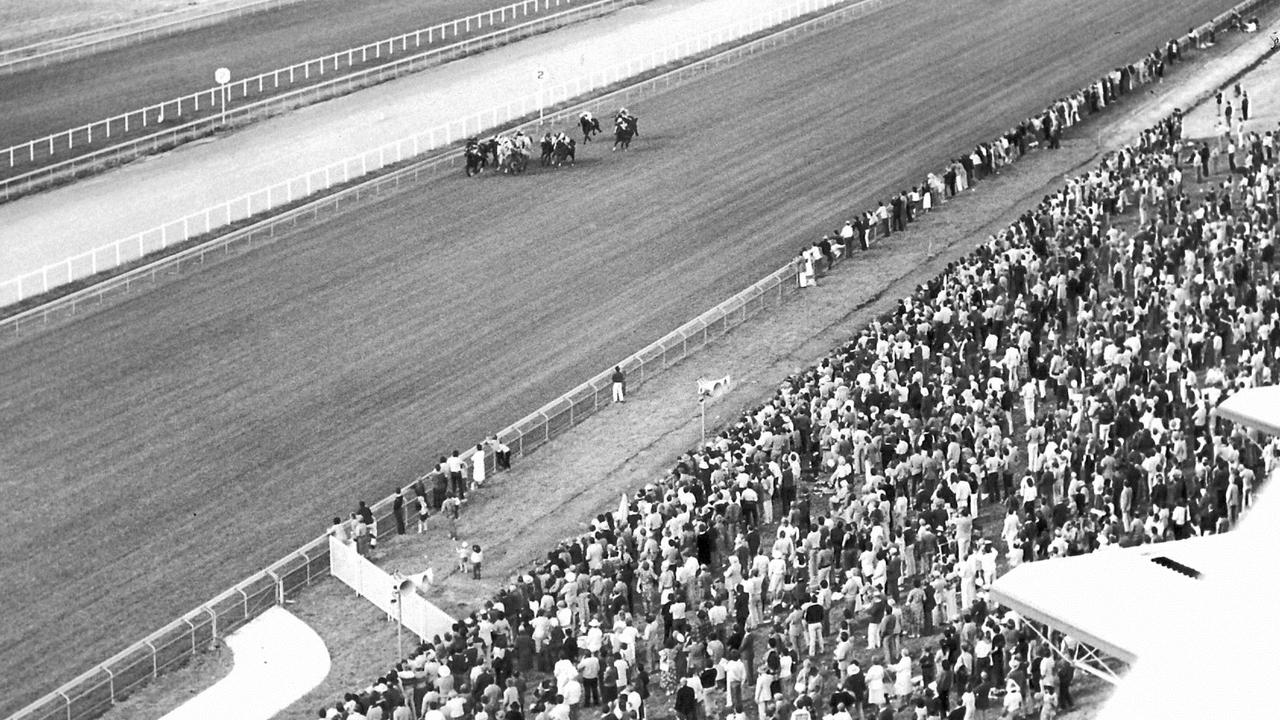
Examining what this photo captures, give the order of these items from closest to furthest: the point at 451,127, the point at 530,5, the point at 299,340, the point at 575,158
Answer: the point at 299,340 < the point at 575,158 < the point at 451,127 < the point at 530,5

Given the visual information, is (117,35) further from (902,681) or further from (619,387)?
(902,681)

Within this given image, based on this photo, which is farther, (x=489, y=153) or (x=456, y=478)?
(x=489, y=153)

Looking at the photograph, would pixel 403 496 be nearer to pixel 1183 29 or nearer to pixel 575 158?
pixel 575 158

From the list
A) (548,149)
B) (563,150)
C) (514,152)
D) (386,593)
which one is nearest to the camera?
(386,593)

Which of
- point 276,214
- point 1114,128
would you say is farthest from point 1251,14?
point 276,214

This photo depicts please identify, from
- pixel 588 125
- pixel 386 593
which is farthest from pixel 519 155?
pixel 386 593

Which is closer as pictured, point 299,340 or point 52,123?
point 299,340
